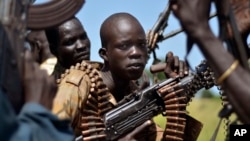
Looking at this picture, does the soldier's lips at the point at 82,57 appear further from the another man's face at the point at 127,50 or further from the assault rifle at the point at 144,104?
the assault rifle at the point at 144,104

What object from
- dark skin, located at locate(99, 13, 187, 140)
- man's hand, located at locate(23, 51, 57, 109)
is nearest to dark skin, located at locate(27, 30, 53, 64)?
dark skin, located at locate(99, 13, 187, 140)

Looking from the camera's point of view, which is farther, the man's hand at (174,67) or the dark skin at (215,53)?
the man's hand at (174,67)

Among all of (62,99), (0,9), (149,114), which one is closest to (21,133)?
(0,9)

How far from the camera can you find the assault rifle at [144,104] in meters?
6.12

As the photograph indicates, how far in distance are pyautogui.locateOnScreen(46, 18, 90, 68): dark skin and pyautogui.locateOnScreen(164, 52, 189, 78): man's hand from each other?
27.9 inches

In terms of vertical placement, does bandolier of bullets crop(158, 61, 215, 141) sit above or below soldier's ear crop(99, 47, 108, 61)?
below

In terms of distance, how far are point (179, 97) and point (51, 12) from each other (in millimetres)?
2136

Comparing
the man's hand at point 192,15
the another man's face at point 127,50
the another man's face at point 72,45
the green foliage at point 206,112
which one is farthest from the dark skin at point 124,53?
the green foliage at point 206,112

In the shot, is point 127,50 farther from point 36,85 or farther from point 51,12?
point 36,85

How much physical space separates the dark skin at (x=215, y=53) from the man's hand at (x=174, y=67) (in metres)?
2.64

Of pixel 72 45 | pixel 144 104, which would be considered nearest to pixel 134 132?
pixel 144 104

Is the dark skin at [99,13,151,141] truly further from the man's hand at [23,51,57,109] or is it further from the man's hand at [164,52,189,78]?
the man's hand at [23,51,57,109]

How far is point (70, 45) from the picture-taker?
7105 millimetres

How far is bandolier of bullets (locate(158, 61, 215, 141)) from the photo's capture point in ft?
21.2
